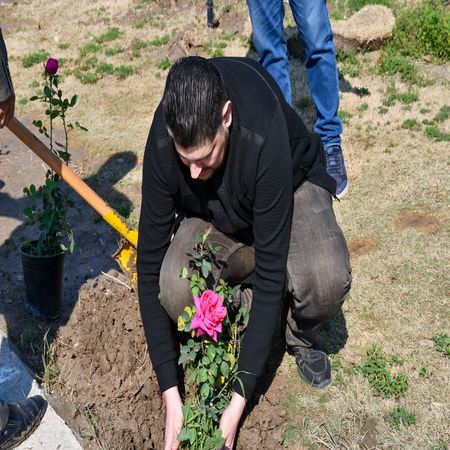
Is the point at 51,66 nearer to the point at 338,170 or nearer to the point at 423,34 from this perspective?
the point at 338,170

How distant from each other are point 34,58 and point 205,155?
573 cm

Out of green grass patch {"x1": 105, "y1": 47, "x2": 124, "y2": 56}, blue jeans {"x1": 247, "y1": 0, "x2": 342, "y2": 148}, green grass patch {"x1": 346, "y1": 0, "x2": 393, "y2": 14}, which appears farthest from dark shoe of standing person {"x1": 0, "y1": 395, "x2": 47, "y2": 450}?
green grass patch {"x1": 346, "y1": 0, "x2": 393, "y2": 14}

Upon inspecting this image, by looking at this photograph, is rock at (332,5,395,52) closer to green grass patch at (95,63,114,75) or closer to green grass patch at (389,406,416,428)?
green grass patch at (95,63,114,75)

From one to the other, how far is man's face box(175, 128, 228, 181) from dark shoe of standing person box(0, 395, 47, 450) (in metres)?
1.32

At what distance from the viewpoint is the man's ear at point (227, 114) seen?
225 cm

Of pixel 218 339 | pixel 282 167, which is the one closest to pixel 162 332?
pixel 218 339

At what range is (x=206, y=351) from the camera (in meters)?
2.64

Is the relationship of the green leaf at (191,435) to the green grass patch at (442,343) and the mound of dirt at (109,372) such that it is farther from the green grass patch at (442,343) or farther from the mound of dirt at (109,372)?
the green grass patch at (442,343)

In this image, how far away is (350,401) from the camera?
296 cm

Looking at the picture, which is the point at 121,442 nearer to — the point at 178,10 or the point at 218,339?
the point at 218,339

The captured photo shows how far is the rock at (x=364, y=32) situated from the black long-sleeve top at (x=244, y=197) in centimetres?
385

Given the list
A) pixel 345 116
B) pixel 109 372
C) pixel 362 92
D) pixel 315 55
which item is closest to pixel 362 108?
pixel 345 116

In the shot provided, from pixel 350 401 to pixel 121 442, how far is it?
3.44 feet

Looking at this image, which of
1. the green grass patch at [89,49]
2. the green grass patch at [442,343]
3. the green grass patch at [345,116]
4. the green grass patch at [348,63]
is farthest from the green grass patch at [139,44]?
the green grass patch at [442,343]
